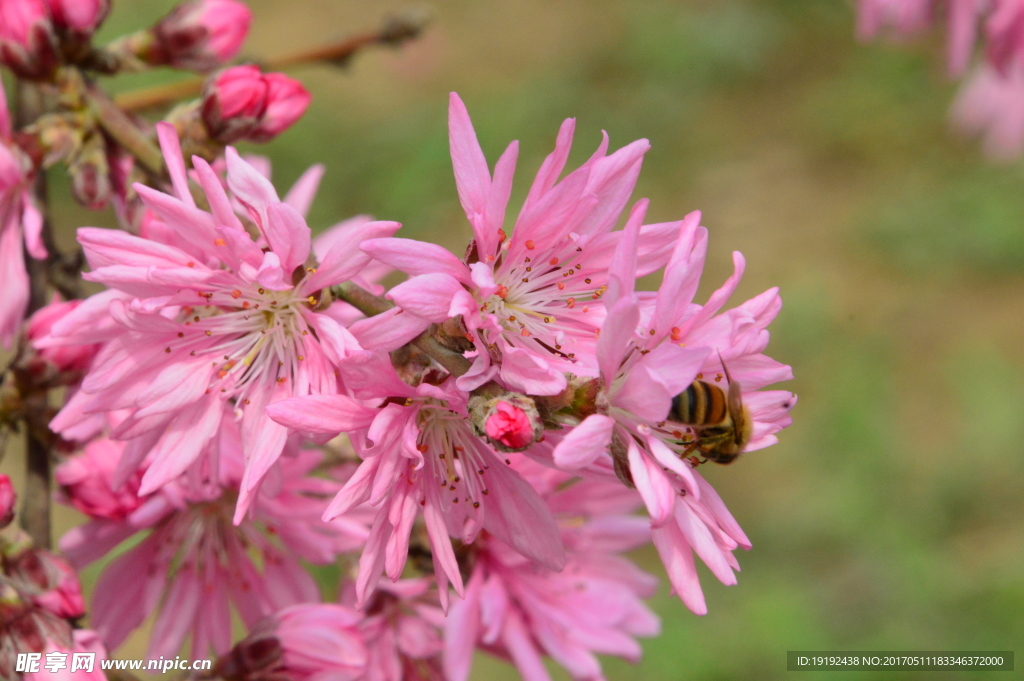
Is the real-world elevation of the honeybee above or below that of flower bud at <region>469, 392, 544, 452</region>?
below

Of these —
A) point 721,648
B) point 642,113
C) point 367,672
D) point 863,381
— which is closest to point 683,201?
point 642,113

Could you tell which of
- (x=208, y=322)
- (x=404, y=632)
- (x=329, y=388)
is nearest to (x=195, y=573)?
(x=404, y=632)

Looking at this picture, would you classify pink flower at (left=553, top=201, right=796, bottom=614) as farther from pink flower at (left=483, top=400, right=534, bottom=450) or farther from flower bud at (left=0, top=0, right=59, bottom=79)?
flower bud at (left=0, top=0, right=59, bottom=79)

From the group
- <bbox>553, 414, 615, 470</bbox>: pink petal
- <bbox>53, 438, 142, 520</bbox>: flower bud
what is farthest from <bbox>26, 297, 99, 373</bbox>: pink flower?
<bbox>553, 414, 615, 470</bbox>: pink petal

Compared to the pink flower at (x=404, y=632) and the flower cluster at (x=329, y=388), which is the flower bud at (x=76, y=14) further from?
the pink flower at (x=404, y=632)

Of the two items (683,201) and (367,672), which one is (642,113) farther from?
(367,672)

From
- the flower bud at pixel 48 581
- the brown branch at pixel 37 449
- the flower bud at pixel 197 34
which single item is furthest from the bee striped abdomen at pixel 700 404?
the flower bud at pixel 197 34
